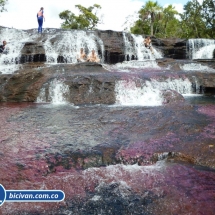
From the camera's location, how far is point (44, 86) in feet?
32.0

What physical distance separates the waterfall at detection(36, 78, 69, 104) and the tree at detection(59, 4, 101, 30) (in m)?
29.2

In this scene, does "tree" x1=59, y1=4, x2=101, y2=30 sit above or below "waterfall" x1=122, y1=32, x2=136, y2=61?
above

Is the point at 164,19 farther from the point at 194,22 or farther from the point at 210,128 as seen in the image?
the point at 210,128

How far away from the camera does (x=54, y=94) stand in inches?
378

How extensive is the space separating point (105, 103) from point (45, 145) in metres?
4.74

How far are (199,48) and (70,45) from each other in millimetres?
10441

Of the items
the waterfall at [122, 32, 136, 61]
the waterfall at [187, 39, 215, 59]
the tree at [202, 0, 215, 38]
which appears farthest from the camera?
the tree at [202, 0, 215, 38]

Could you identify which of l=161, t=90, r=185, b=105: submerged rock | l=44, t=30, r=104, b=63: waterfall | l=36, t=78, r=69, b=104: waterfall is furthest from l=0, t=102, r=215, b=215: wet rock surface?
l=44, t=30, r=104, b=63: waterfall

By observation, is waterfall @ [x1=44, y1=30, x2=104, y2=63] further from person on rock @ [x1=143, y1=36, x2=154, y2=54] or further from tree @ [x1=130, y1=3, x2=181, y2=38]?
tree @ [x1=130, y1=3, x2=181, y2=38]

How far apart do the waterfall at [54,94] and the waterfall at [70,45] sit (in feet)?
23.8

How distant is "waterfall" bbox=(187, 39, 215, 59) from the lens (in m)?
19.7

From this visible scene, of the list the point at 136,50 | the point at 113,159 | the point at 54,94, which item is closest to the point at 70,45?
the point at 136,50

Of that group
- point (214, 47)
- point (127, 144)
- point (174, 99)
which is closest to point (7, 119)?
point (127, 144)

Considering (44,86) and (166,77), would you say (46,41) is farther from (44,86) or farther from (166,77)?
(166,77)
